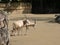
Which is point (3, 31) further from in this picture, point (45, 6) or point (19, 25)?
point (45, 6)

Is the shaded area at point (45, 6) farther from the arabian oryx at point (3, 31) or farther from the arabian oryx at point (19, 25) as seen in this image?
the arabian oryx at point (3, 31)

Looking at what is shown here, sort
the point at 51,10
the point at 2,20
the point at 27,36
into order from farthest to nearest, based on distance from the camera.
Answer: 1. the point at 51,10
2. the point at 27,36
3. the point at 2,20

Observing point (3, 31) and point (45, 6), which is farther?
point (45, 6)

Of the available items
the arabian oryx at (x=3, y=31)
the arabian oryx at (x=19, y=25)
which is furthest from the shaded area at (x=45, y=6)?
the arabian oryx at (x=3, y=31)

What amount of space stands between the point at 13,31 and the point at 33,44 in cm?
242

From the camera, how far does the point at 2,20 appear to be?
254 inches

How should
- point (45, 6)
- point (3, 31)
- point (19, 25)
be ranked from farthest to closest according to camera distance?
point (45, 6)
point (19, 25)
point (3, 31)

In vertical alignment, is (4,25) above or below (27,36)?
above

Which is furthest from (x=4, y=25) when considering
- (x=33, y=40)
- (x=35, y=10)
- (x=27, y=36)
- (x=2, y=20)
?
(x=35, y=10)

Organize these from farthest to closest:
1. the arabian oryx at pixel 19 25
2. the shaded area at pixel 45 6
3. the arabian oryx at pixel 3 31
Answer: the shaded area at pixel 45 6, the arabian oryx at pixel 19 25, the arabian oryx at pixel 3 31

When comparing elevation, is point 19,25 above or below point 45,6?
above

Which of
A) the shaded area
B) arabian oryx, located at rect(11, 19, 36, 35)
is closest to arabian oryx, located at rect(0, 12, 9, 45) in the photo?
arabian oryx, located at rect(11, 19, 36, 35)

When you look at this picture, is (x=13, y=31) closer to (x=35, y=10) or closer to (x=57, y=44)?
(x=57, y=44)

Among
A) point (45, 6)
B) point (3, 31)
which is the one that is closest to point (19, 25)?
point (3, 31)
